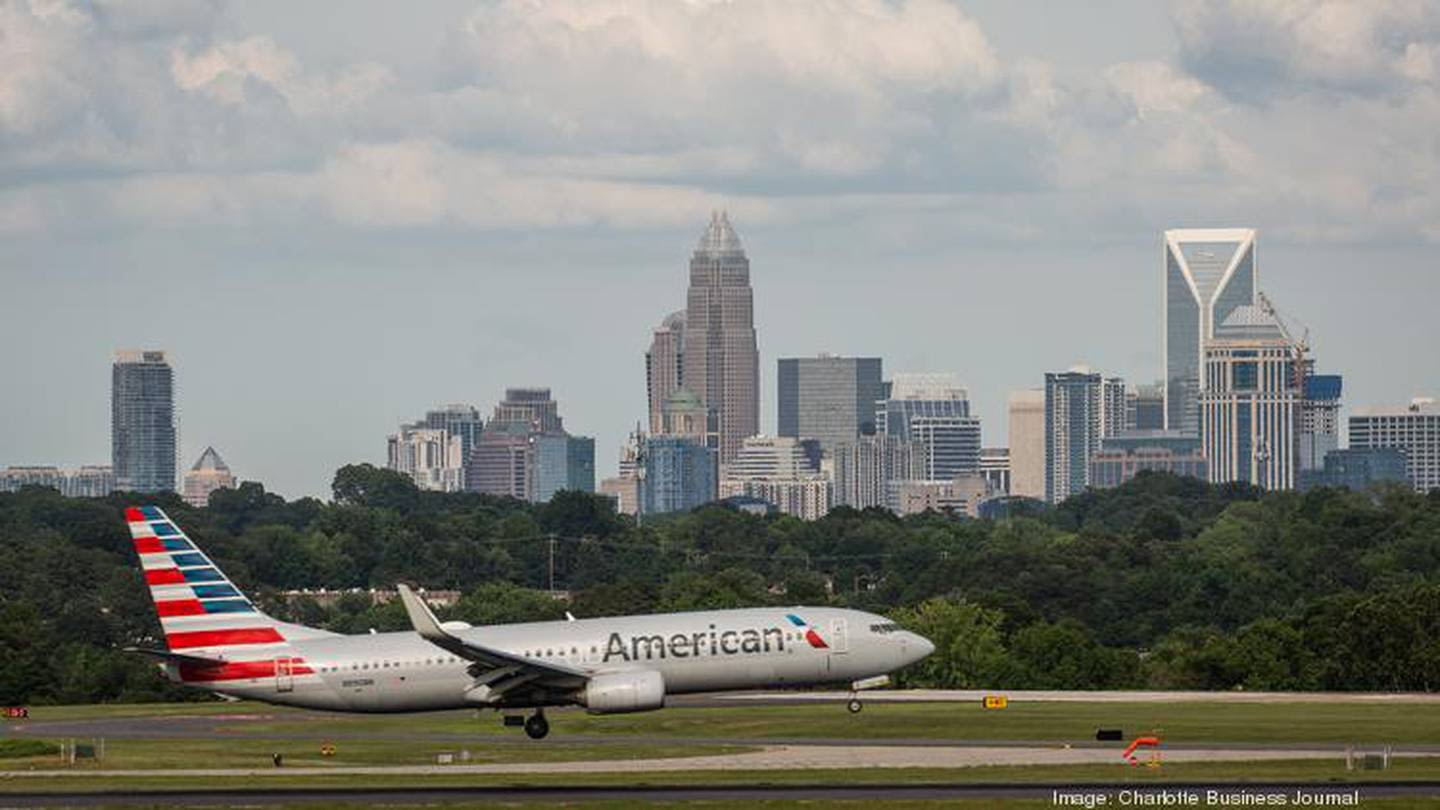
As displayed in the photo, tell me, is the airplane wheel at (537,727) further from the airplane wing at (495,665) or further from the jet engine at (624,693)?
the jet engine at (624,693)

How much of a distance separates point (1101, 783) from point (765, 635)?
21.9m

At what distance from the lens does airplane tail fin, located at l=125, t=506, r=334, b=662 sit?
103875 mm

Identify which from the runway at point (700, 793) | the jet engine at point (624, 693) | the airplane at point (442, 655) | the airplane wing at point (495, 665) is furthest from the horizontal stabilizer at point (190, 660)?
the runway at point (700, 793)

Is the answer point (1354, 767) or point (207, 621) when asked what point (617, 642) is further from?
point (1354, 767)

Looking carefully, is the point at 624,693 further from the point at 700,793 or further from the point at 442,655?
the point at 700,793

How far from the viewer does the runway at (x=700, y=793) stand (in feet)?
265

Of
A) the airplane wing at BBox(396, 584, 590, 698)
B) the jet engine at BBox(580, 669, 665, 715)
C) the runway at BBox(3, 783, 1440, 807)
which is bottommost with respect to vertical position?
the runway at BBox(3, 783, 1440, 807)

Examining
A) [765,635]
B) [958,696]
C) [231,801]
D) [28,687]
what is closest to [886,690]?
[958,696]

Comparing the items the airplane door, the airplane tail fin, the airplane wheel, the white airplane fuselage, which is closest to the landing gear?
the airplane wheel

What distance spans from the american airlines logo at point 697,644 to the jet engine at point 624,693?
138cm

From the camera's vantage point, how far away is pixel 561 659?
339 ft

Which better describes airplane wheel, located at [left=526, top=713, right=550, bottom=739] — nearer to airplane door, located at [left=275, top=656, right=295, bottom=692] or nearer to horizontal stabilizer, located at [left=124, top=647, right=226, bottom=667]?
airplane door, located at [left=275, top=656, right=295, bottom=692]

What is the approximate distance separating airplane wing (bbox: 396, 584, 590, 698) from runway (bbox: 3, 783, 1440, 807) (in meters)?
14.6

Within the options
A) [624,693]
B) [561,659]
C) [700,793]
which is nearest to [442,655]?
[561,659]
